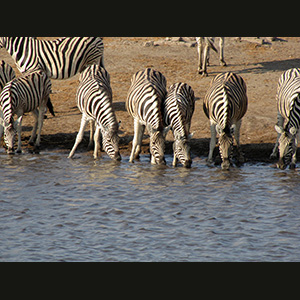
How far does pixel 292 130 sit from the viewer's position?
1294cm

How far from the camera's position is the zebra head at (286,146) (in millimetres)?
12906

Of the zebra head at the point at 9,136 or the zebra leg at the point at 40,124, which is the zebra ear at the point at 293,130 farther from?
the zebra head at the point at 9,136

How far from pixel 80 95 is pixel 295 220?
6106 millimetres

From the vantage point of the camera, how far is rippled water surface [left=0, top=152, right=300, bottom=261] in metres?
8.88

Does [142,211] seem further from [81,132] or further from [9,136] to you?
[9,136]

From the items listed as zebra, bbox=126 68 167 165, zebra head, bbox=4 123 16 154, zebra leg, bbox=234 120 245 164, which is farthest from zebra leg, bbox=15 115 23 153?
zebra leg, bbox=234 120 245 164

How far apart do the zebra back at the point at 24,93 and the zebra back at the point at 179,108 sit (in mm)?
3199

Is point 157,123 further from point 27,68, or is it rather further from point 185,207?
point 27,68

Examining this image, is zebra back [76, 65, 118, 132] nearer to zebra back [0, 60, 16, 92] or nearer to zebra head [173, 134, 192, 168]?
zebra head [173, 134, 192, 168]

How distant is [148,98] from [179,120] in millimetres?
879

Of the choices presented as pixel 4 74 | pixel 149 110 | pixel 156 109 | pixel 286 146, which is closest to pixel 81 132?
pixel 149 110

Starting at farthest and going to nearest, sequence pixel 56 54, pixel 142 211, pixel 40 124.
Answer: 1. pixel 56 54
2. pixel 40 124
3. pixel 142 211

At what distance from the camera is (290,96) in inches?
527

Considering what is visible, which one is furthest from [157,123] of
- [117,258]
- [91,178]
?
[117,258]
